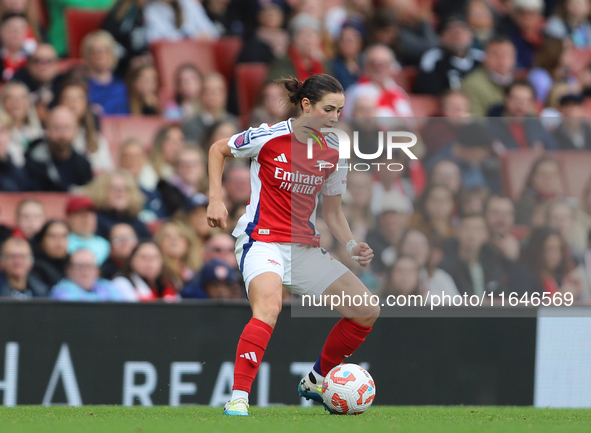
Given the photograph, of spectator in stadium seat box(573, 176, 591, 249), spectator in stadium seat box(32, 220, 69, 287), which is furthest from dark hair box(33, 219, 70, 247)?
spectator in stadium seat box(573, 176, 591, 249)

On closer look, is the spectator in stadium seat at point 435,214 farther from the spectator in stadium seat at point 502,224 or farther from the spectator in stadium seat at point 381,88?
the spectator in stadium seat at point 381,88

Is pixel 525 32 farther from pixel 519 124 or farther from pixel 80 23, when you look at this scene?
pixel 80 23

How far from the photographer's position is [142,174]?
8.49 m

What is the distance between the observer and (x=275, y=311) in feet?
15.9

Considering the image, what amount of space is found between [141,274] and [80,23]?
3610mm

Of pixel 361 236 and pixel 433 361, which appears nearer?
pixel 433 361

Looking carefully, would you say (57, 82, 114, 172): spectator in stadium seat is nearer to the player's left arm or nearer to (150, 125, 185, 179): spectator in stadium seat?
(150, 125, 185, 179): spectator in stadium seat

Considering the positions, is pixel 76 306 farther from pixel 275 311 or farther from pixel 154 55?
pixel 154 55

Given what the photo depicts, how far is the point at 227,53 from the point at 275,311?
230 inches

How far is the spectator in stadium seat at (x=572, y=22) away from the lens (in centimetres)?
1170

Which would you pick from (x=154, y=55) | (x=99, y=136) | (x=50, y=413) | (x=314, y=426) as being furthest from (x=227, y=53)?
(x=314, y=426)

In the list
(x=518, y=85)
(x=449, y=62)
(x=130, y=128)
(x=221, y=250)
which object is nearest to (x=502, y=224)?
(x=518, y=85)

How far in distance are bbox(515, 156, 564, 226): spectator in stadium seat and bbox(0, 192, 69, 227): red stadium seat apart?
4.03 meters

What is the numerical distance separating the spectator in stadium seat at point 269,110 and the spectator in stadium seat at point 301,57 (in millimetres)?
162
